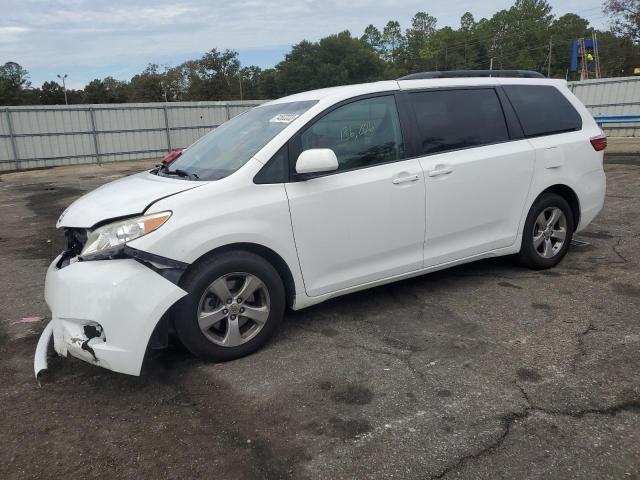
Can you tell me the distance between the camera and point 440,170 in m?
4.14

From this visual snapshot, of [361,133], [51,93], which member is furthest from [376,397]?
[51,93]

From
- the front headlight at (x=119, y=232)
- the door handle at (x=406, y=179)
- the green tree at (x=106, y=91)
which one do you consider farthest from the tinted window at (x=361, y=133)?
the green tree at (x=106, y=91)

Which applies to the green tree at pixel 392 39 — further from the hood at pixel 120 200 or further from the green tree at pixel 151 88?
the hood at pixel 120 200

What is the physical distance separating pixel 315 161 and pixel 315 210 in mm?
360

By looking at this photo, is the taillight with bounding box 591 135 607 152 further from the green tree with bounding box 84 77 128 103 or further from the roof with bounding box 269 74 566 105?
the green tree with bounding box 84 77 128 103

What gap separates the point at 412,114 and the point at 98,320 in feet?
8.86

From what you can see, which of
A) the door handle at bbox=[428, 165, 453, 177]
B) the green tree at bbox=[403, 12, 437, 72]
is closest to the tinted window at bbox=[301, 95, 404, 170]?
the door handle at bbox=[428, 165, 453, 177]

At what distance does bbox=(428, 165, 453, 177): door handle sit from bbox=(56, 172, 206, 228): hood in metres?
1.77

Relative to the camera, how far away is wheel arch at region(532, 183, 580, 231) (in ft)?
16.1

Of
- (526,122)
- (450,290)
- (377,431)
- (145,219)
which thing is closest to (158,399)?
(145,219)

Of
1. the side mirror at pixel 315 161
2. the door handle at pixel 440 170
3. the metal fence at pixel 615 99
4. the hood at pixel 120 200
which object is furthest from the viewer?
the metal fence at pixel 615 99

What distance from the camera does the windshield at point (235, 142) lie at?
12.1 feet

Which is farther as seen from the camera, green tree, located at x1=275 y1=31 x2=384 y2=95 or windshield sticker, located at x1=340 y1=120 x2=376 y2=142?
green tree, located at x1=275 y1=31 x2=384 y2=95

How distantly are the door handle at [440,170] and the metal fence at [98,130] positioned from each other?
2033 cm
